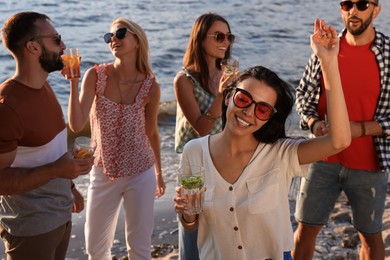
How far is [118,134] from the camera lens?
4672 millimetres

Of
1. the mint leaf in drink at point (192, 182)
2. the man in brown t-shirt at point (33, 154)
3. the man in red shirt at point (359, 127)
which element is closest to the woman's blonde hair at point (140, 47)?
the man in brown t-shirt at point (33, 154)

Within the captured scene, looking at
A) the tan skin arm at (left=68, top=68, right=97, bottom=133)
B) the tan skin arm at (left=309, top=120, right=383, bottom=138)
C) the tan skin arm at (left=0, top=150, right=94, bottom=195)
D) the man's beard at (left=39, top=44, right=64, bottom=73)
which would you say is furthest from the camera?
the tan skin arm at (left=68, top=68, right=97, bottom=133)

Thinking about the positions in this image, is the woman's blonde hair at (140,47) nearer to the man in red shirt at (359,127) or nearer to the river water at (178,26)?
the man in red shirt at (359,127)

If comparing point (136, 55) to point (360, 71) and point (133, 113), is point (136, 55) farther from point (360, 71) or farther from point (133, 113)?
point (360, 71)

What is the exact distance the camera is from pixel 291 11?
2178cm

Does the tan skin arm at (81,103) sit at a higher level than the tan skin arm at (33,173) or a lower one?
higher

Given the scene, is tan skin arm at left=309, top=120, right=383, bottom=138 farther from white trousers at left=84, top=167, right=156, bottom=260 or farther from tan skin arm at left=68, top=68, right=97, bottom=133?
tan skin arm at left=68, top=68, right=97, bottom=133

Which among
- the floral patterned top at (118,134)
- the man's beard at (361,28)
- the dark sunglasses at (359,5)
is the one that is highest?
the dark sunglasses at (359,5)

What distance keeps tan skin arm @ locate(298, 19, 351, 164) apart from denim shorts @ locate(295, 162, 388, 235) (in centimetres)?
143

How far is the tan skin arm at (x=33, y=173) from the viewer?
348 cm

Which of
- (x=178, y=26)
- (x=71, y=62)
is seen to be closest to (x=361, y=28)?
(x=71, y=62)

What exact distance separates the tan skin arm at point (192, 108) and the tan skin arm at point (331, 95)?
1.24 meters

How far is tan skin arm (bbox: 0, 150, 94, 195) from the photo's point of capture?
137 inches

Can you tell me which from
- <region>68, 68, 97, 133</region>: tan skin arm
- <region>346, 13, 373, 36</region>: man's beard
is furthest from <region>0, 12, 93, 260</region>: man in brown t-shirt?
<region>346, 13, 373, 36</region>: man's beard
